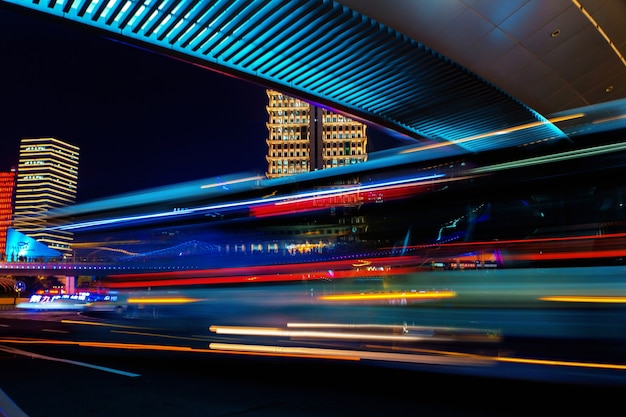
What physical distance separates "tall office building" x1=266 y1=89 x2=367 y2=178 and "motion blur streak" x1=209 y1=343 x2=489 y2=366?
296ft

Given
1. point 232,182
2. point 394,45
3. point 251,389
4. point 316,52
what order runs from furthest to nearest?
point 316,52 < point 394,45 < point 232,182 < point 251,389

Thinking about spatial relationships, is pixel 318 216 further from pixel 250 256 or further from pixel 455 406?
pixel 455 406

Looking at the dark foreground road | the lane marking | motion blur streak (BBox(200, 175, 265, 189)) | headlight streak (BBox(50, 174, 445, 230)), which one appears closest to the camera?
the dark foreground road

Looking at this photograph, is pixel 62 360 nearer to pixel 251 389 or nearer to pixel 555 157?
pixel 251 389

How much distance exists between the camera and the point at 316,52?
19.2 m

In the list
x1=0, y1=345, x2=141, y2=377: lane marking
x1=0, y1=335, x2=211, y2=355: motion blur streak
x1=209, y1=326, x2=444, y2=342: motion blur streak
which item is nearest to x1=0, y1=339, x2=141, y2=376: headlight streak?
x1=0, y1=345, x2=141, y2=377: lane marking

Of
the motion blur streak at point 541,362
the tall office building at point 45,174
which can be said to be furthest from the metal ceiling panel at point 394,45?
the tall office building at point 45,174

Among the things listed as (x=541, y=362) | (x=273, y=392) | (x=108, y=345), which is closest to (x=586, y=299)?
(x=541, y=362)

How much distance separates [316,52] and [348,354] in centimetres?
1501

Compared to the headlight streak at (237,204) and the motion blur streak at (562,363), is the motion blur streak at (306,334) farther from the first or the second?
the headlight streak at (237,204)

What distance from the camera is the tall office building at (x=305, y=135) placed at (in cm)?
9812

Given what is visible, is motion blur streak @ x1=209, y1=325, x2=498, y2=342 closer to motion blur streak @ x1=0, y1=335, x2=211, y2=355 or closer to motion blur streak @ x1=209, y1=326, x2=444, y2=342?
motion blur streak @ x1=209, y1=326, x2=444, y2=342

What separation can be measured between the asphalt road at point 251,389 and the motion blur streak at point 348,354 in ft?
0.67

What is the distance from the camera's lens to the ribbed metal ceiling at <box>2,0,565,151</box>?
16172 mm
